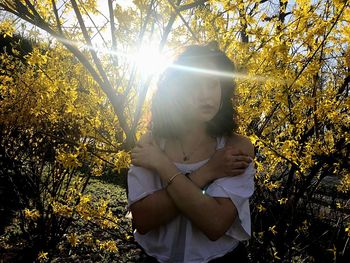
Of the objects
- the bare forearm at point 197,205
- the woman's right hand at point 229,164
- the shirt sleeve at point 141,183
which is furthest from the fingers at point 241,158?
the shirt sleeve at point 141,183

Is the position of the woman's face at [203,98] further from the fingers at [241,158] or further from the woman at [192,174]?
the fingers at [241,158]

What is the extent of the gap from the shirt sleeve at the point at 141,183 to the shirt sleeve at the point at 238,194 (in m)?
0.19

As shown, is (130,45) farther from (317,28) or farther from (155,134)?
(155,134)

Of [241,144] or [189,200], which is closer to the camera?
[189,200]

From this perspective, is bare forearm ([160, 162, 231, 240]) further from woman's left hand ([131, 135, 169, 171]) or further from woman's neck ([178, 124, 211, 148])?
woman's neck ([178, 124, 211, 148])

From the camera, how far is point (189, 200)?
Result: 3.80ft

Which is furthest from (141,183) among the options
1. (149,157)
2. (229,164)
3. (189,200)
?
(229,164)

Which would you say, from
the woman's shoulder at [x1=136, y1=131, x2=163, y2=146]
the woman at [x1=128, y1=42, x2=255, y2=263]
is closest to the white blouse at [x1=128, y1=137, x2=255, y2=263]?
the woman at [x1=128, y1=42, x2=255, y2=263]

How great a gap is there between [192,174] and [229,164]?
133 mm

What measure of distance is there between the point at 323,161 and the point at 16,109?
458cm

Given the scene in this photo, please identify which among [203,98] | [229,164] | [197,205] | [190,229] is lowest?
[190,229]

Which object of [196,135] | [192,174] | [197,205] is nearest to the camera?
[197,205]

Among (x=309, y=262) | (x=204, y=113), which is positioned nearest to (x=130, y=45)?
(x=204, y=113)

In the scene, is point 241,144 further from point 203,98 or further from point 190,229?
point 190,229
